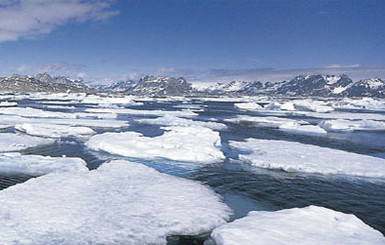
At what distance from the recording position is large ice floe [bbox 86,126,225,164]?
57.3 feet

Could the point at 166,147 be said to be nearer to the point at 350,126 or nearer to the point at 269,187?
the point at 269,187

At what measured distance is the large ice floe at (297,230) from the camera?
302 inches

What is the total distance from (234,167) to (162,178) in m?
4.51

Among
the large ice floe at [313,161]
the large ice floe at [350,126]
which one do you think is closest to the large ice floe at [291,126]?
the large ice floe at [350,126]

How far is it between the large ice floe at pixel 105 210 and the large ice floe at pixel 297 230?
106 centimetres

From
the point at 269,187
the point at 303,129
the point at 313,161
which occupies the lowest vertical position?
the point at 303,129

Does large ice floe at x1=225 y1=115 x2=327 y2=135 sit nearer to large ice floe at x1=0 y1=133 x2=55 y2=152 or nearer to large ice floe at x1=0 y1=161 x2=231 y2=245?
large ice floe at x1=0 y1=161 x2=231 y2=245

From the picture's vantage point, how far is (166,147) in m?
19.0

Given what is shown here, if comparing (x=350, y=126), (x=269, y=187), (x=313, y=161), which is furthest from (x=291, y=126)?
(x=269, y=187)

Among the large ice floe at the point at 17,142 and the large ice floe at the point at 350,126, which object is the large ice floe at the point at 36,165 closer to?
the large ice floe at the point at 17,142

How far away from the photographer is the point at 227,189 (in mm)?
13055

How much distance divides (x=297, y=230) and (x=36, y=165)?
11.6 m

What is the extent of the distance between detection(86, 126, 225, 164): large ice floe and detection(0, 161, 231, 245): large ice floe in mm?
4170

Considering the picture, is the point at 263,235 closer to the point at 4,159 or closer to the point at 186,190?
the point at 186,190
